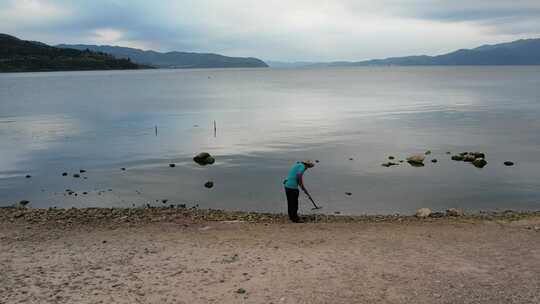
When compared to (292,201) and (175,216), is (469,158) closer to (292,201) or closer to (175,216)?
(292,201)

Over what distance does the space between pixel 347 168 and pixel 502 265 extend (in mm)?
18979

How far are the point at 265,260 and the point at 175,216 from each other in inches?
275

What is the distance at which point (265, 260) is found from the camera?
1358 cm

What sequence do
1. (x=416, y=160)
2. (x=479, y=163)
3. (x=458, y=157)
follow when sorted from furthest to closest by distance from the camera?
(x=458, y=157) < (x=416, y=160) < (x=479, y=163)

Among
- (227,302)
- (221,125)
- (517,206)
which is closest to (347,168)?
(517,206)

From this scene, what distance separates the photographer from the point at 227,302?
10938 mm

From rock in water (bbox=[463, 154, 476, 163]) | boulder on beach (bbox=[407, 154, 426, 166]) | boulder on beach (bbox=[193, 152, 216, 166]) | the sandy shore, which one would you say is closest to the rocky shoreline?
the sandy shore

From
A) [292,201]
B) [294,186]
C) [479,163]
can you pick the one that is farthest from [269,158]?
[294,186]

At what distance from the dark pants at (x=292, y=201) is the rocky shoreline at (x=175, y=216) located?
0.42 metres

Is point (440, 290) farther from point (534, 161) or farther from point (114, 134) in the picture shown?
point (114, 134)

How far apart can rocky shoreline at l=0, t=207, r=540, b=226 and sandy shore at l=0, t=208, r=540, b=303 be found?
10 centimetres

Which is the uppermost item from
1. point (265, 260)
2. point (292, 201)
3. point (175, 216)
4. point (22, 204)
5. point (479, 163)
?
point (292, 201)

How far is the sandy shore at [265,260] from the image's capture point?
11328 millimetres

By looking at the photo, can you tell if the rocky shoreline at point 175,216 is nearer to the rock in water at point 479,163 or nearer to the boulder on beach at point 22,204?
the boulder on beach at point 22,204
